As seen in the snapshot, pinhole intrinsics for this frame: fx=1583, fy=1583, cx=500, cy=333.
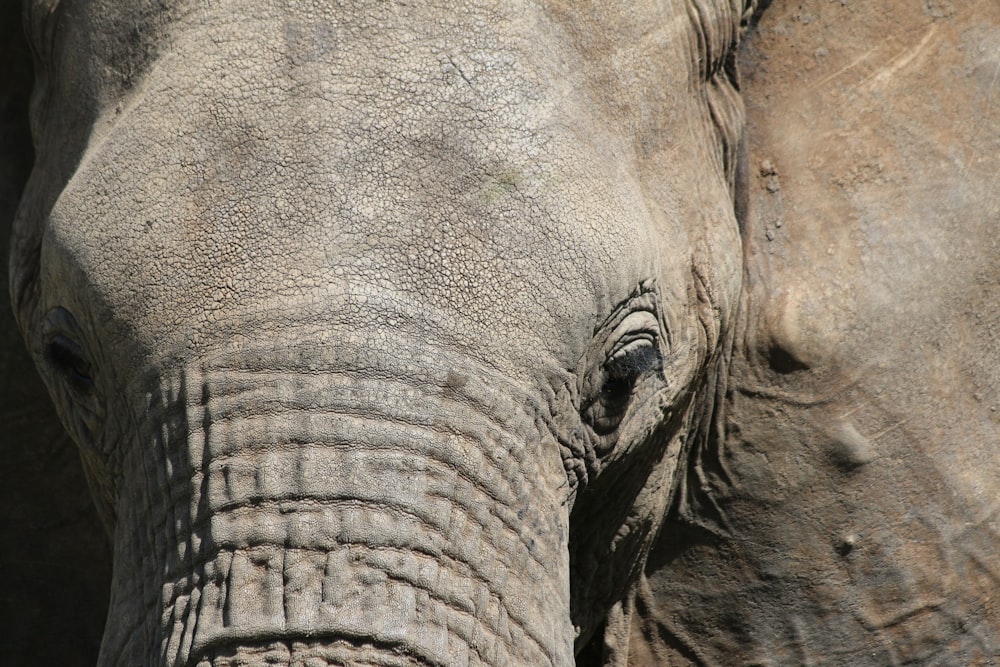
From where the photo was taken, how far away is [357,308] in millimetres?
1540

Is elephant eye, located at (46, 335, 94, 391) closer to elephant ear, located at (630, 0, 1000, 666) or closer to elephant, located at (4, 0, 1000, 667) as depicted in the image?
elephant, located at (4, 0, 1000, 667)

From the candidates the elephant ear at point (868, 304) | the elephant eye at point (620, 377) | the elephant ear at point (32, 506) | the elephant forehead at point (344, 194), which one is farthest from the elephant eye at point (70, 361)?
the elephant ear at point (868, 304)

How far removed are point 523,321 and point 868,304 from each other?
63cm

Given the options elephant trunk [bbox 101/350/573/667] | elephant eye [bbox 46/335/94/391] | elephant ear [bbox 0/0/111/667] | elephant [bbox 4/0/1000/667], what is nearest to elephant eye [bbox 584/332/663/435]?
elephant [bbox 4/0/1000/667]

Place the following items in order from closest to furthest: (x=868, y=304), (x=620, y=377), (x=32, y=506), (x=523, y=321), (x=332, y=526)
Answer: (x=332, y=526) < (x=523, y=321) < (x=620, y=377) < (x=868, y=304) < (x=32, y=506)

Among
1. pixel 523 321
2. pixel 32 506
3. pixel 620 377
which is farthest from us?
pixel 32 506

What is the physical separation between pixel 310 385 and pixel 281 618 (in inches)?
8.8

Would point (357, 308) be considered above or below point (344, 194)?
below

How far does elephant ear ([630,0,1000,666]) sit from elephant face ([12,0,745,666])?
11.2 inches

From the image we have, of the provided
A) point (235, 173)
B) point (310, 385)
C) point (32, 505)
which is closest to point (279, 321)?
point (310, 385)

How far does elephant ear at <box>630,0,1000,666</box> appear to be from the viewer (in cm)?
208

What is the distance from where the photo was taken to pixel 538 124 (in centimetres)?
169

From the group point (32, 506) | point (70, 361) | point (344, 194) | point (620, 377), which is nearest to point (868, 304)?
point (620, 377)

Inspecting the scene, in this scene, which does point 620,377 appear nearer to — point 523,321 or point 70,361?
point 523,321
